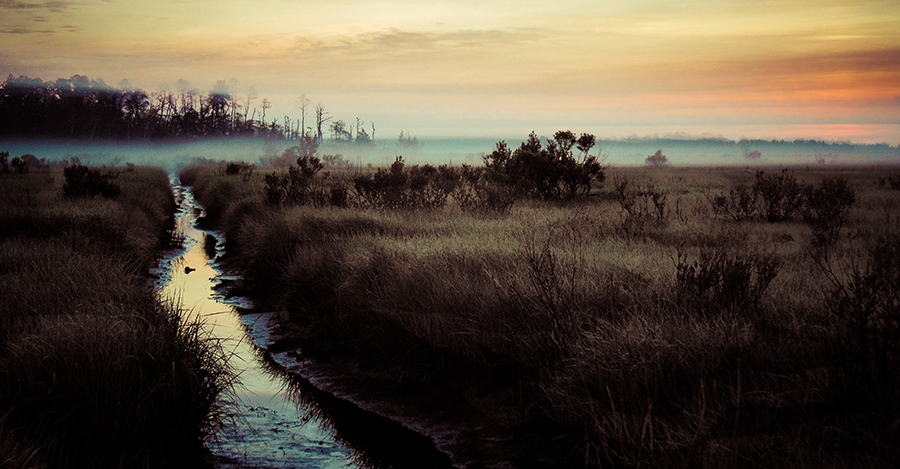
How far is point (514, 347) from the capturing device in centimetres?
660

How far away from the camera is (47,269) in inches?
326

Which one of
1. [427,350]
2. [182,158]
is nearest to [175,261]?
[427,350]

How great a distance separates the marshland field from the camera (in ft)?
14.3

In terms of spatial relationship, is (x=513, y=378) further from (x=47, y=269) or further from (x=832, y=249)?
(x=832, y=249)

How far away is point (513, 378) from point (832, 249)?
7.35 meters

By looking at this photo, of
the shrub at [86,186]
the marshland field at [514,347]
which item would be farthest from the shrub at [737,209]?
the shrub at [86,186]

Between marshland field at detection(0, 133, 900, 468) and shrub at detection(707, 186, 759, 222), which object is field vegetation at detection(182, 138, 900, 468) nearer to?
marshland field at detection(0, 133, 900, 468)

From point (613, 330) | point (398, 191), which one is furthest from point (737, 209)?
point (613, 330)

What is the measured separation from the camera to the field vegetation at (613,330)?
4285mm

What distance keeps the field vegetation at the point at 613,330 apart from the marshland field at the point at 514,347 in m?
0.03

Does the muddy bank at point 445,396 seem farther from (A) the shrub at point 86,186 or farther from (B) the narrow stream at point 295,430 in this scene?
(A) the shrub at point 86,186

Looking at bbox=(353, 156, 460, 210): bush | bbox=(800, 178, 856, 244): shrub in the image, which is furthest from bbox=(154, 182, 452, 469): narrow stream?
bbox=(800, 178, 856, 244): shrub

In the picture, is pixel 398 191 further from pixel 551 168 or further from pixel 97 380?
pixel 97 380

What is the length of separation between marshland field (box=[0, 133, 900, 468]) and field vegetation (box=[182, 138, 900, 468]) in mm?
28
